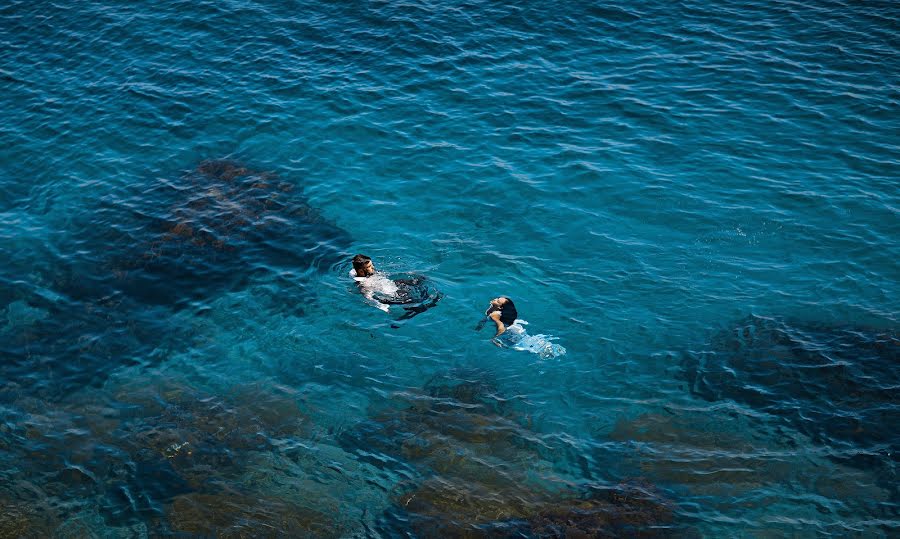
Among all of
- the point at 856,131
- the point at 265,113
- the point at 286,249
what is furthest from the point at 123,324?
the point at 856,131

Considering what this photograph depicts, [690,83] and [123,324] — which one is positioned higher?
[690,83]

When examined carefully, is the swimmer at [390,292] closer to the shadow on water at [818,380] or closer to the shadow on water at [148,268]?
the shadow on water at [148,268]

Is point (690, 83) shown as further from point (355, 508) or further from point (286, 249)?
point (355, 508)

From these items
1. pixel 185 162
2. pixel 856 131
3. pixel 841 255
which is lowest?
pixel 185 162

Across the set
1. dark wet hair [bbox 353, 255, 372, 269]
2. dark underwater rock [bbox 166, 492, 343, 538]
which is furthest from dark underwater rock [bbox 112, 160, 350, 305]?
dark underwater rock [bbox 166, 492, 343, 538]

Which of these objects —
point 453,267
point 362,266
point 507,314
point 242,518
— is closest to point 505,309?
point 507,314

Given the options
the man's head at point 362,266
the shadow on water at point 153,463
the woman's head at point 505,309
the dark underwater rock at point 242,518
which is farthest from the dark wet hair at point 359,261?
the dark underwater rock at point 242,518

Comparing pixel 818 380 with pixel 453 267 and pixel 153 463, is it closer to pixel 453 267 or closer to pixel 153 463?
pixel 453 267
